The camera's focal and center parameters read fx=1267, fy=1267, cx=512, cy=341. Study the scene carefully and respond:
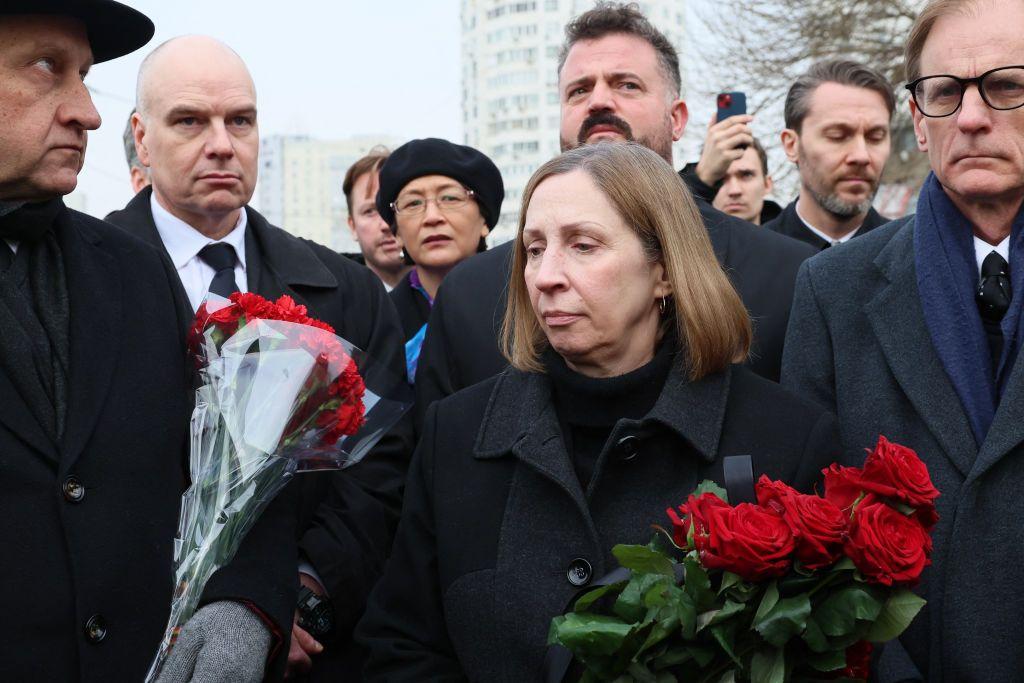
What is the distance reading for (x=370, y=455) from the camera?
407 centimetres

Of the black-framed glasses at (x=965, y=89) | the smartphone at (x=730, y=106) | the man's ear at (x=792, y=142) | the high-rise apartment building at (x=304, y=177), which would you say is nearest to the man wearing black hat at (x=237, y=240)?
the black-framed glasses at (x=965, y=89)

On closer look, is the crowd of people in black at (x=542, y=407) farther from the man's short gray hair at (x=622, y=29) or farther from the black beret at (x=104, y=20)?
the man's short gray hair at (x=622, y=29)

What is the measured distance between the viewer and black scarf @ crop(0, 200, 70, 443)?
292 centimetres

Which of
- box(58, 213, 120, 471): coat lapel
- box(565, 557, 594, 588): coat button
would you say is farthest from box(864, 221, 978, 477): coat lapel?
box(58, 213, 120, 471): coat lapel

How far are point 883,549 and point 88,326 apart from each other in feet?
6.28

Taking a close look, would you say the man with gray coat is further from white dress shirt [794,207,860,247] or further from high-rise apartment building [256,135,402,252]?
high-rise apartment building [256,135,402,252]

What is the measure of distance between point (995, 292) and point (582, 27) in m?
2.24

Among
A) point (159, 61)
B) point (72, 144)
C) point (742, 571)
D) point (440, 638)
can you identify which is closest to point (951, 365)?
point (742, 571)

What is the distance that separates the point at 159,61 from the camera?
15.3 ft

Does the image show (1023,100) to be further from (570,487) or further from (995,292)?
(570,487)

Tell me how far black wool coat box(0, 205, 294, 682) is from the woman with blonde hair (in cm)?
44

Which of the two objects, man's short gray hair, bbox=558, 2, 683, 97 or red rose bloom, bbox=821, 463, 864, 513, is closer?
red rose bloom, bbox=821, 463, 864, 513

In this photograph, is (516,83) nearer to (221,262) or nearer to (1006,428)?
(221,262)

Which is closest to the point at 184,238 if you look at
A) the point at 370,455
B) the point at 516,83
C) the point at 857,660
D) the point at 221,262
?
the point at 221,262
